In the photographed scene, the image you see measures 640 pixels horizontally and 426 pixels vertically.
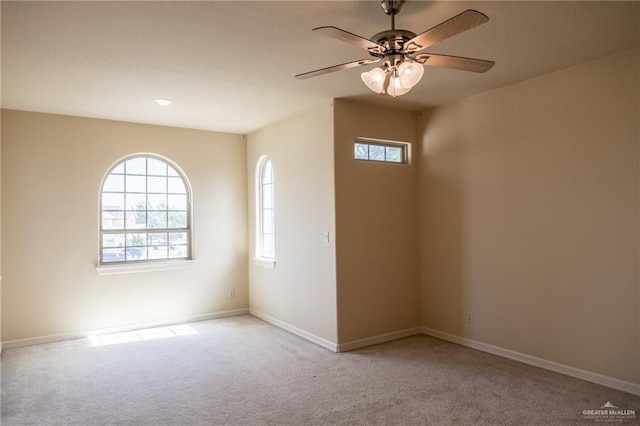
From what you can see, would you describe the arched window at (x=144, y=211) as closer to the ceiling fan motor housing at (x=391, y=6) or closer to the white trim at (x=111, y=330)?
the white trim at (x=111, y=330)

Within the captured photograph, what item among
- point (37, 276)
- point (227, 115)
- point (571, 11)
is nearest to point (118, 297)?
point (37, 276)

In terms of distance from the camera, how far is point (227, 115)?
16.3 ft

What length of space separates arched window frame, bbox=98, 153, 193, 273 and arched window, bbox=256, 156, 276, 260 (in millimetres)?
912

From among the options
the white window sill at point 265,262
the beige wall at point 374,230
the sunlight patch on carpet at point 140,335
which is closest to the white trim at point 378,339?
the beige wall at point 374,230

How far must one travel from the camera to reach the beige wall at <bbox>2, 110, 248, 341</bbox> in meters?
4.59

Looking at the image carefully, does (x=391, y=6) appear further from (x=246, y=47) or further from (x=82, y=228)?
(x=82, y=228)

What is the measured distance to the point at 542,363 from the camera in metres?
3.74

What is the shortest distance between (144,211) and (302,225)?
2.13 meters

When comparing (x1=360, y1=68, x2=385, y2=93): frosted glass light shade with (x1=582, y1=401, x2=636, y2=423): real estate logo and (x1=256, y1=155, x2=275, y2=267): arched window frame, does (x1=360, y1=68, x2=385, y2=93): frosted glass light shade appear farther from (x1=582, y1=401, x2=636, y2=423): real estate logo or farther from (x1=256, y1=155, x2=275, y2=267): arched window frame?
(x1=256, y1=155, x2=275, y2=267): arched window frame

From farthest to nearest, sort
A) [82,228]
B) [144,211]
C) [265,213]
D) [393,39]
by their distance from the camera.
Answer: [265,213]
[144,211]
[82,228]
[393,39]

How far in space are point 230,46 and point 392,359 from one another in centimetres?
307

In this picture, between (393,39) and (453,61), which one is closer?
(393,39)

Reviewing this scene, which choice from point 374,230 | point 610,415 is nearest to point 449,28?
point 610,415

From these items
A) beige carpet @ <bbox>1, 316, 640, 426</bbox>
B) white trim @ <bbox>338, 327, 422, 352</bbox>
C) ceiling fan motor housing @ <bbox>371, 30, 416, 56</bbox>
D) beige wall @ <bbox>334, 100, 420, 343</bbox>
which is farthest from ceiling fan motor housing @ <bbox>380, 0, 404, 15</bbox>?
white trim @ <bbox>338, 327, 422, 352</bbox>
